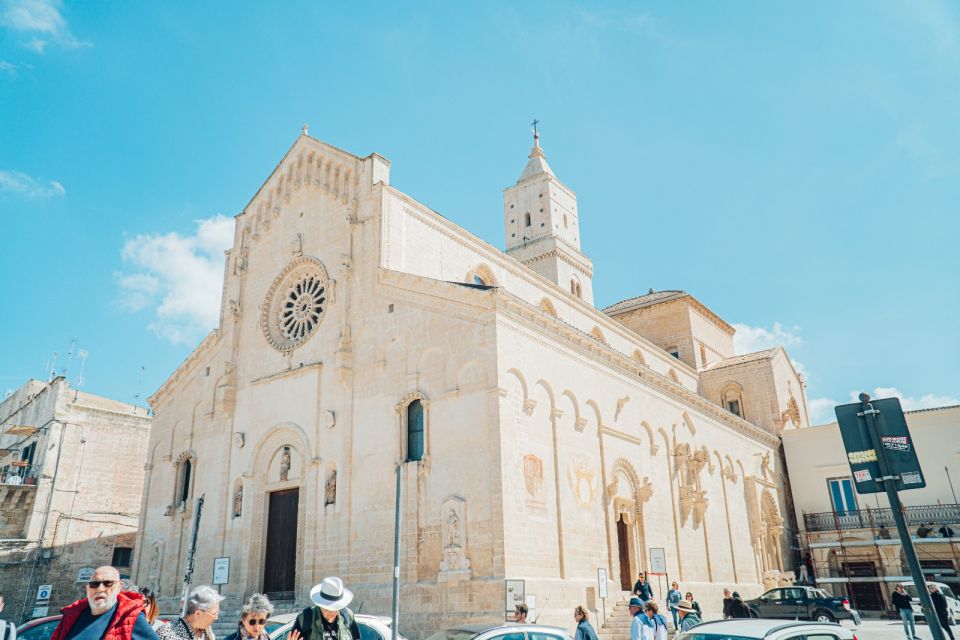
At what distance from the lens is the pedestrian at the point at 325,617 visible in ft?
19.8

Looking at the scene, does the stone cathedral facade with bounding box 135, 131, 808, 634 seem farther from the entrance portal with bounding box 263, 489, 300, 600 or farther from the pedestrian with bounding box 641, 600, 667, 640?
the pedestrian with bounding box 641, 600, 667, 640

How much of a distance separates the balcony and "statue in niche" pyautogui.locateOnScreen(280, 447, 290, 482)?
2517 centimetres

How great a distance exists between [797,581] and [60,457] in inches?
1322

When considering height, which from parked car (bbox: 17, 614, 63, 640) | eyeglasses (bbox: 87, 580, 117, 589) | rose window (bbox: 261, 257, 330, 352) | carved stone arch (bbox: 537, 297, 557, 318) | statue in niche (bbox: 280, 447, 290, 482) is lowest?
parked car (bbox: 17, 614, 63, 640)

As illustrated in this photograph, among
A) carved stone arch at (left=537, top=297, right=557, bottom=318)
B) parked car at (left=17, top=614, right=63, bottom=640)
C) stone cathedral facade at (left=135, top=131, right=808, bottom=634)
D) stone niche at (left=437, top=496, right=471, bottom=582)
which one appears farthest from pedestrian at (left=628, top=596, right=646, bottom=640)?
carved stone arch at (left=537, top=297, right=557, bottom=318)

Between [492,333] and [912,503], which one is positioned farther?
[912,503]

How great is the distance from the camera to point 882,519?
106 ft

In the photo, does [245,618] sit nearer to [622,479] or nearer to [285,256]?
[622,479]

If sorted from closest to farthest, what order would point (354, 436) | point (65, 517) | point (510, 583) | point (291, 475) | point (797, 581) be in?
1. point (510, 583)
2. point (354, 436)
3. point (291, 475)
4. point (65, 517)
5. point (797, 581)

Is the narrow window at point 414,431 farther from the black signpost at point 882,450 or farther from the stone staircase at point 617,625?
the black signpost at point 882,450

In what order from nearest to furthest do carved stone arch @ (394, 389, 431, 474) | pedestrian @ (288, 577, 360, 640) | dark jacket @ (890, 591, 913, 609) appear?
pedestrian @ (288, 577, 360, 640) → dark jacket @ (890, 591, 913, 609) → carved stone arch @ (394, 389, 431, 474)

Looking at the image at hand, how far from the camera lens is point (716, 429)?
31.7 m

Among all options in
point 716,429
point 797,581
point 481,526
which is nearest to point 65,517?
point 481,526

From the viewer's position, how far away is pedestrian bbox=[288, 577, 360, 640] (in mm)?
6048
